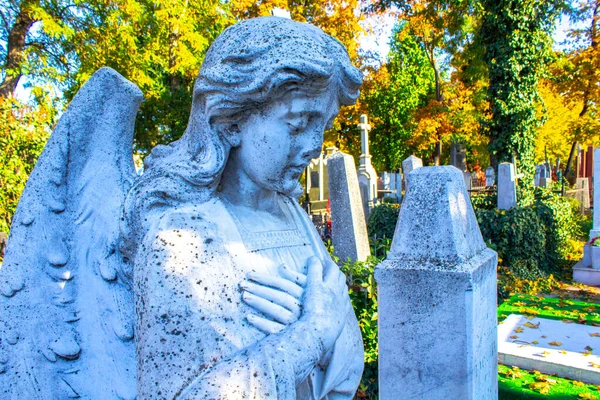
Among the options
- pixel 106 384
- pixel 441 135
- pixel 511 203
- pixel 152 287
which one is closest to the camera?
pixel 152 287

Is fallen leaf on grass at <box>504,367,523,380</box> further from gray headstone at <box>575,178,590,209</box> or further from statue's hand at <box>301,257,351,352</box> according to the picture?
gray headstone at <box>575,178,590,209</box>

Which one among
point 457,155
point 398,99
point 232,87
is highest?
point 398,99

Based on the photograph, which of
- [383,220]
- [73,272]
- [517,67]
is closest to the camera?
[73,272]

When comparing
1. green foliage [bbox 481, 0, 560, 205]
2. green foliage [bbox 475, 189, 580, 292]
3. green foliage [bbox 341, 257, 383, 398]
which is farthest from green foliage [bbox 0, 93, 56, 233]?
green foliage [bbox 481, 0, 560, 205]

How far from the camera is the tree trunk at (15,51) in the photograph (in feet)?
41.0

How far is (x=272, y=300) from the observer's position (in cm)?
118

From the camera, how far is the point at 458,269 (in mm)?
3143

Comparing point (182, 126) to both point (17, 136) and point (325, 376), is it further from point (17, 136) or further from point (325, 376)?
point (325, 376)

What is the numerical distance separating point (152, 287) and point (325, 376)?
55 centimetres

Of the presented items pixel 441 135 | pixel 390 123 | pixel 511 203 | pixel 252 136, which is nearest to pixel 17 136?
pixel 252 136

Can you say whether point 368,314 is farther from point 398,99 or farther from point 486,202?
point 398,99

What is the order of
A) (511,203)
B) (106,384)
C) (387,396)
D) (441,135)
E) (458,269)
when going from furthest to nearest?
(441,135) → (511,203) → (387,396) → (458,269) → (106,384)

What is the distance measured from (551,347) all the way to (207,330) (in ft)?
19.1

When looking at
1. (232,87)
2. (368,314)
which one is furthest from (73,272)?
(368,314)
